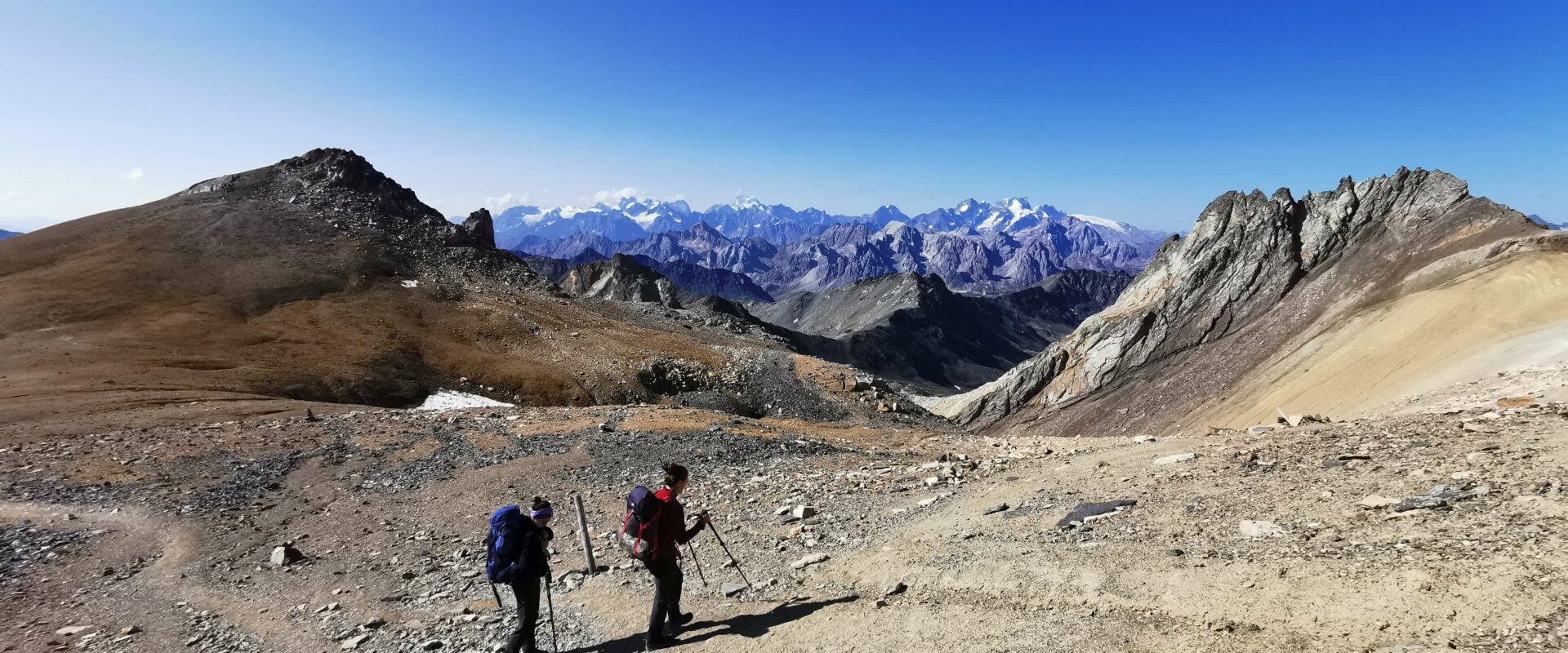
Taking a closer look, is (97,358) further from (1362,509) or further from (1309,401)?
(1309,401)

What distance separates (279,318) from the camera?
163 ft

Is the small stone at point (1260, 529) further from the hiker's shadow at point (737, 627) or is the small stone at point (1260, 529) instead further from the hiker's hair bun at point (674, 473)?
the hiker's hair bun at point (674, 473)

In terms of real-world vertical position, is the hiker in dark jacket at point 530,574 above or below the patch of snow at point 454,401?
above

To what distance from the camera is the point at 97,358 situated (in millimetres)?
37500

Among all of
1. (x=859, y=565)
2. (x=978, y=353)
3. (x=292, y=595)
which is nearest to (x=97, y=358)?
(x=292, y=595)

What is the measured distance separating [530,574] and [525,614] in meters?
0.69

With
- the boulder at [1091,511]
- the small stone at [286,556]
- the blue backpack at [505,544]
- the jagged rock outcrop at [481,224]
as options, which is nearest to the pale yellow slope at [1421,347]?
the boulder at [1091,511]

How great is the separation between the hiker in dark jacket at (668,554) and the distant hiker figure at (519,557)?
4.39ft

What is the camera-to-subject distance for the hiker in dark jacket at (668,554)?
29.2 ft

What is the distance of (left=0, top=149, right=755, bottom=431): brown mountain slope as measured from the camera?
3512cm

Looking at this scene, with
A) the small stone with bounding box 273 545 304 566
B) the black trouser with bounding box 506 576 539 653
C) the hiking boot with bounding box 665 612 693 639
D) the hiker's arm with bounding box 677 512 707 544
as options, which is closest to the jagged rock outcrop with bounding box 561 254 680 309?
Answer: the small stone with bounding box 273 545 304 566

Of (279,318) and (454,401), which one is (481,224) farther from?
(454,401)

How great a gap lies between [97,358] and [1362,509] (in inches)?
2073

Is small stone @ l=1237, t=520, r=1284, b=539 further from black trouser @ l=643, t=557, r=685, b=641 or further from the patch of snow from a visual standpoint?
the patch of snow
